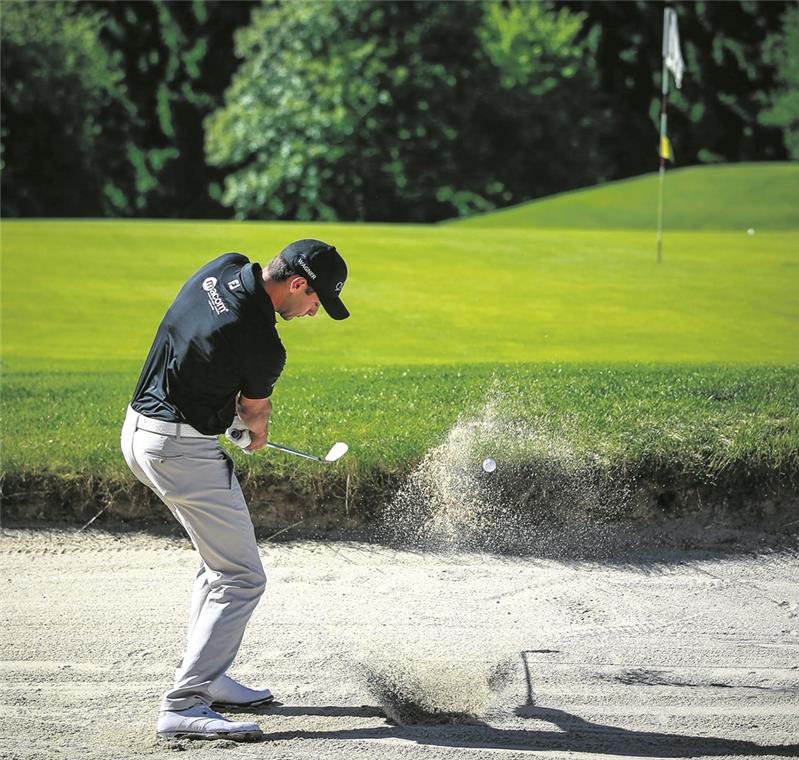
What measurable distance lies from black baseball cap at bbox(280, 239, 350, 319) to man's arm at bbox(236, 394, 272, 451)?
18.3 inches

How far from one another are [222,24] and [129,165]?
6286 mm

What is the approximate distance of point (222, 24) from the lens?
41.3 metres

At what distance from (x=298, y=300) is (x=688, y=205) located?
65.6 feet

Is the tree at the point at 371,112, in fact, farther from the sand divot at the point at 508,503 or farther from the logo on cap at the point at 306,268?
the logo on cap at the point at 306,268

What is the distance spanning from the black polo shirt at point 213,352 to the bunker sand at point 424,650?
52.5 inches

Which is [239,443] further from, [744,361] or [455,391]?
[744,361]

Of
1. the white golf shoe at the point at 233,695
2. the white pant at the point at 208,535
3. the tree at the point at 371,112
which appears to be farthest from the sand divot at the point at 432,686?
the tree at the point at 371,112

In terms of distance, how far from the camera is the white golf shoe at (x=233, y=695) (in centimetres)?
509

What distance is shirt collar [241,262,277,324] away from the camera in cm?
466

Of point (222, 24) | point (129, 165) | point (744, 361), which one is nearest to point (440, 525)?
point (744, 361)

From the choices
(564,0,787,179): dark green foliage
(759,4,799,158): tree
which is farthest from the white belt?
(564,0,787,179): dark green foliage

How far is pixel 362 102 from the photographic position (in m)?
35.3

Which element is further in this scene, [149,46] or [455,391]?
[149,46]

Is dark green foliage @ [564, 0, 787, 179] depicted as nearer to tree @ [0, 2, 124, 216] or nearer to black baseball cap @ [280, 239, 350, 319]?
tree @ [0, 2, 124, 216]
